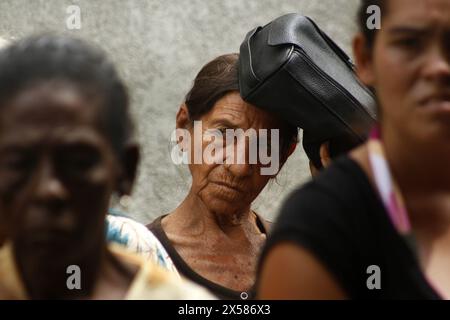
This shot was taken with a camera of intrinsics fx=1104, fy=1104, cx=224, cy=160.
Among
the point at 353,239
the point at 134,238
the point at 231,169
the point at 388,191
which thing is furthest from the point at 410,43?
the point at 231,169

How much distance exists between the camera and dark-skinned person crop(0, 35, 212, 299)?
1.77 meters

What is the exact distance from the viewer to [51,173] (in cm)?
176

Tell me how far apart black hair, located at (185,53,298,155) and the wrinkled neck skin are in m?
0.29

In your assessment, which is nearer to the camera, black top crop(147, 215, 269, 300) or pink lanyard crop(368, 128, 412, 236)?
pink lanyard crop(368, 128, 412, 236)

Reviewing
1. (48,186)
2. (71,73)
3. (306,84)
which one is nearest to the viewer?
(48,186)

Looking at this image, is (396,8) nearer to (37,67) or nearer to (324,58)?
(37,67)

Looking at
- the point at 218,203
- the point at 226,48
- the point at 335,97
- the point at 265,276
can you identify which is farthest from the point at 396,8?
the point at 226,48

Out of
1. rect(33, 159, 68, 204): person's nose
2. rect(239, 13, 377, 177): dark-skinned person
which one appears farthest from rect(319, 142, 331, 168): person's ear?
rect(33, 159, 68, 204): person's nose

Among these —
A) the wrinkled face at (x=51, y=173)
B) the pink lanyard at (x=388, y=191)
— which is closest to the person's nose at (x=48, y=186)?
the wrinkled face at (x=51, y=173)

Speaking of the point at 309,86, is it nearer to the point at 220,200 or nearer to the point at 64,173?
the point at 220,200

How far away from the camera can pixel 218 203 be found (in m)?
3.76

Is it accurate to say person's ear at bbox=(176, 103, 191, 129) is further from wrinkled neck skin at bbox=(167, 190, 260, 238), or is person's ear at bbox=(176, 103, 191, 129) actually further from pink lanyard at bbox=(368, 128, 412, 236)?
pink lanyard at bbox=(368, 128, 412, 236)

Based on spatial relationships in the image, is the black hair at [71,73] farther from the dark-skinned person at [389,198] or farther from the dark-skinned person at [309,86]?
the dark-skinned person at [309,86]

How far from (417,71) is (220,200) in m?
1.89
